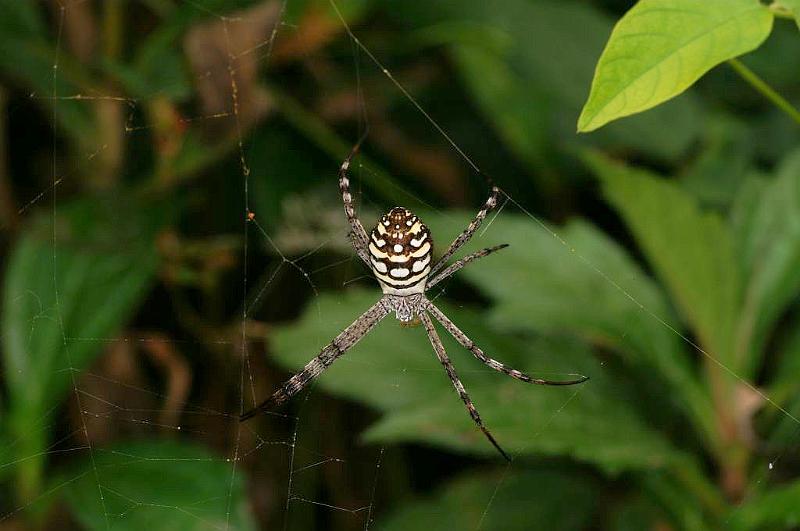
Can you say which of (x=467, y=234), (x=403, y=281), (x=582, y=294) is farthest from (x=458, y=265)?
(x=582, y=294)

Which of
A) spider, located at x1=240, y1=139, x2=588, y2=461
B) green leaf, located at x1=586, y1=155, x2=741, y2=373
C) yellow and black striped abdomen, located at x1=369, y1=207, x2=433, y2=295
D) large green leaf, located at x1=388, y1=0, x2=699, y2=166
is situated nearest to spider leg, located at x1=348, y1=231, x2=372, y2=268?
spider, located at x1=240, y1=139, x2=588, y2=461

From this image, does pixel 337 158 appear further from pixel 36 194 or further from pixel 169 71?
pixel 36 194

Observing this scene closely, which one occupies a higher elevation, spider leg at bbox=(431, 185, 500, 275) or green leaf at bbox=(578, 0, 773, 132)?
green leaf at bbox=(578, 0, 773, 132)

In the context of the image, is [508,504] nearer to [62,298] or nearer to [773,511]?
[773,511]

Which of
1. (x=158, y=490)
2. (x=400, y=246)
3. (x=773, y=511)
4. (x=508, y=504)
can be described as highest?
(x=400, y=246)

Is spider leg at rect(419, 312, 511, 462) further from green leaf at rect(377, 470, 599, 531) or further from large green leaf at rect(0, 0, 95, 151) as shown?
large green leaf at rect(0, 0, 95, 151)

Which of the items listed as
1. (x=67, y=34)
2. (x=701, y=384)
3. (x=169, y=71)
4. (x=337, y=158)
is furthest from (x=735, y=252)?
(x=67, y=34)
